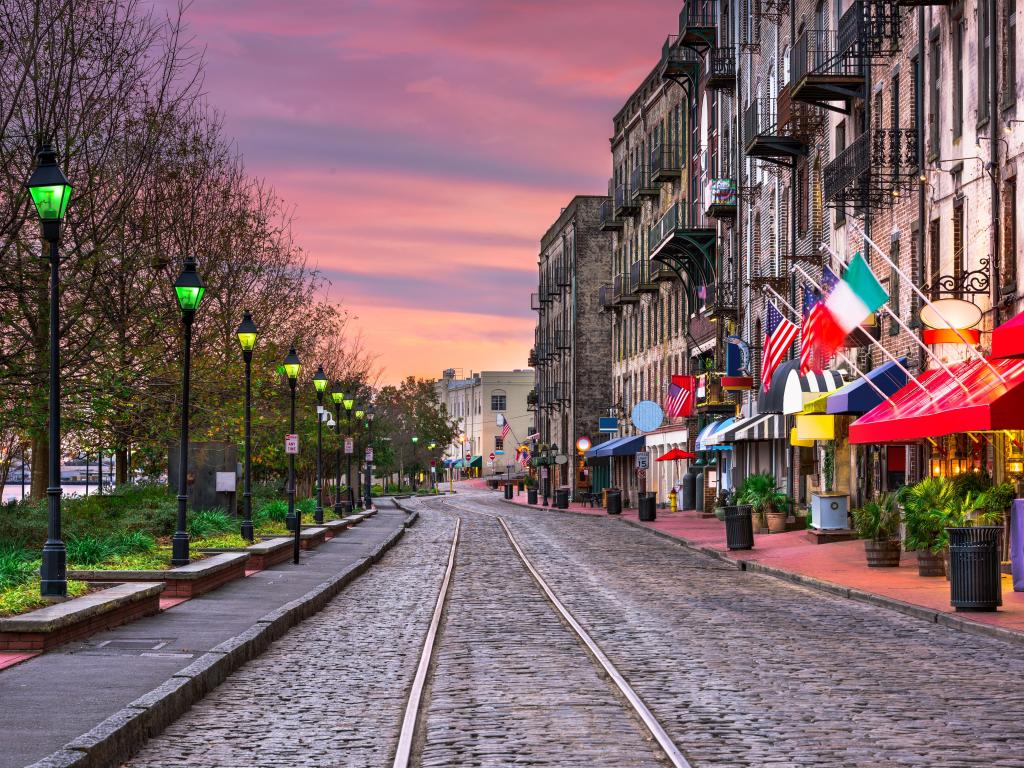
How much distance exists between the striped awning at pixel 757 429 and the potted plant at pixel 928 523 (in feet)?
59.1

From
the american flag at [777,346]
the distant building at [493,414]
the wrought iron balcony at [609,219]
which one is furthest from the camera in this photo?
the distant building at [493,414]

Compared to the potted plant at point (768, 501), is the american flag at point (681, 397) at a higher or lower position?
higher

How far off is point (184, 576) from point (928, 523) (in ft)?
38.4

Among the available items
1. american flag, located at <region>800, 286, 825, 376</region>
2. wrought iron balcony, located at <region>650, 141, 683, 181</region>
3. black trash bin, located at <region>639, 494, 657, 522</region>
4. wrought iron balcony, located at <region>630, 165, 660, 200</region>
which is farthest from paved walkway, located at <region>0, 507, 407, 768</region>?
wrought iron balcony, located at <region>630, 165, 660, 200</region>

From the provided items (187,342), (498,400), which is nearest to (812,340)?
(187,342)

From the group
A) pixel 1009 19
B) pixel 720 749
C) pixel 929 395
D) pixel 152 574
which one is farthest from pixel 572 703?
pixel 1009 19

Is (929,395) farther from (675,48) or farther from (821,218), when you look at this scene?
(675,48)

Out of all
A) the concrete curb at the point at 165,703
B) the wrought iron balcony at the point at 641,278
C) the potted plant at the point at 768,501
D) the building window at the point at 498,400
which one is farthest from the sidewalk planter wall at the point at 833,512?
the building window at the point at 498,400

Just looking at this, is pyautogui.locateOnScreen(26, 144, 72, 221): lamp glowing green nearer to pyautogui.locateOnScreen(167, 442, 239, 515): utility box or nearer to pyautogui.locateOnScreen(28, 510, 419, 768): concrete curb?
pyautogui.locateOnScreen(28, 510, 419, 768): concrete curb

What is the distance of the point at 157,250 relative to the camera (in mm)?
32719

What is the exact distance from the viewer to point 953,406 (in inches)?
907

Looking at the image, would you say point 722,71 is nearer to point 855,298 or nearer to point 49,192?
point 855,298

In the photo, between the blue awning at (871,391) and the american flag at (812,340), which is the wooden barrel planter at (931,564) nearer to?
the american flag at (812,340)

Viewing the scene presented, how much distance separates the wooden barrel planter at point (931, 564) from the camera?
78.3 feet
